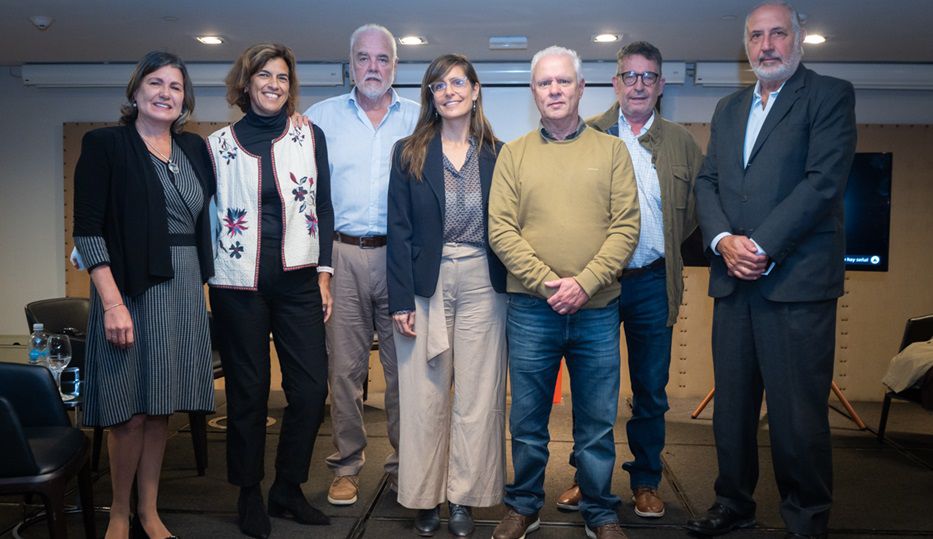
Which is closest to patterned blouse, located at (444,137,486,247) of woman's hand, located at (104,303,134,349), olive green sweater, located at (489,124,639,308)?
olive green sweater, located at (489,124,639,308)

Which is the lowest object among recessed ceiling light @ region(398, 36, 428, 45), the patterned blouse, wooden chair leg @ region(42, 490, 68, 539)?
wooden chair leg @ region(42, 490, 68, 539)

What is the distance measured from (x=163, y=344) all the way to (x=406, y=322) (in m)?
0.82

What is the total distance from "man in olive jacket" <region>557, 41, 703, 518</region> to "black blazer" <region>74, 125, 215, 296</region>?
166 cm

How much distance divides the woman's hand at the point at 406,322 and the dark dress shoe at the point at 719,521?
1.27 metres

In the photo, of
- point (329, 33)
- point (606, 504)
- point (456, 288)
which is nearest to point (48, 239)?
point (329, 33)

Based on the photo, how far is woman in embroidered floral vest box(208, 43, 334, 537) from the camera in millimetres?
2941

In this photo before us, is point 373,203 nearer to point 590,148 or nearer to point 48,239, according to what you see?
point 590,148

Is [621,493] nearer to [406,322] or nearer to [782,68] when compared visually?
[406,322]

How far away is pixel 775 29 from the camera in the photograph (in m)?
2.90

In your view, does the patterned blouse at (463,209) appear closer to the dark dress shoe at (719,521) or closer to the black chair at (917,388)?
the dark dress shoe at (719,521)

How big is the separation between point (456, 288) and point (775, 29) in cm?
144

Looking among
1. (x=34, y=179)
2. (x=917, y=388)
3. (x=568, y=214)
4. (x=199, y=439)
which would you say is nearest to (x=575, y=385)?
(x=568, y=214)

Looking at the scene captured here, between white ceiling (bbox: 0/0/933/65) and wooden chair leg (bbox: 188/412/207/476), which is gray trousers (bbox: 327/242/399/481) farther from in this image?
white ceiling (bbox: 0/0/933/65)

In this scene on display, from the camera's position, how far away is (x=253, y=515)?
3068 mm
